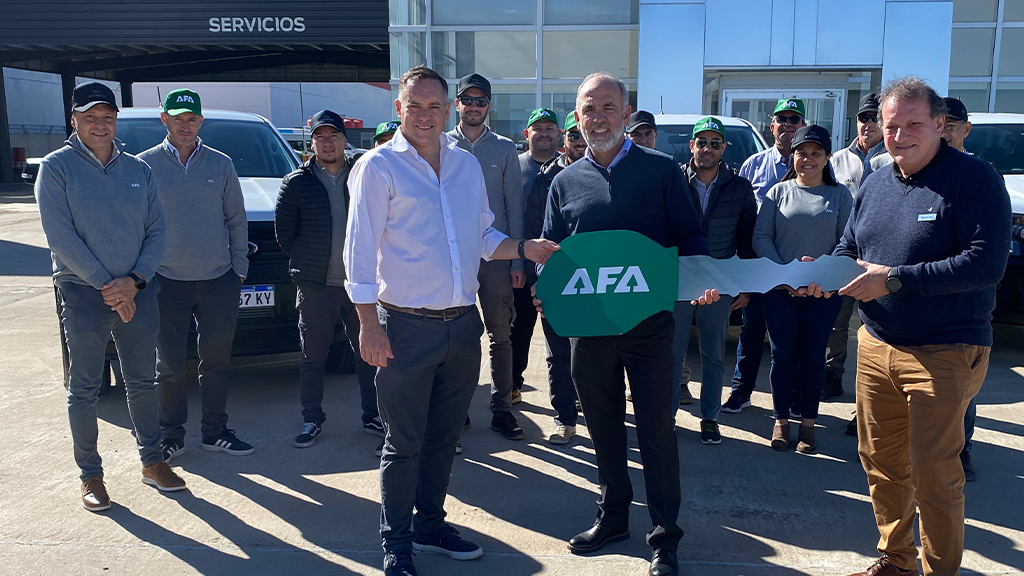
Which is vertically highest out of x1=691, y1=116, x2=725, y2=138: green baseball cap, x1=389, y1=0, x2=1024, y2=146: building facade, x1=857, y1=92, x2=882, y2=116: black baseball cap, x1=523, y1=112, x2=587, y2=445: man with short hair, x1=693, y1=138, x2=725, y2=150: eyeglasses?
x1=389, y1=0, x2=1024, y2=146: building facade

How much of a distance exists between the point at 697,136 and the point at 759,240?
770 mm

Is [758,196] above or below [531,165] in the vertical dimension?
below

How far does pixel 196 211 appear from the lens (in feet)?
14.5

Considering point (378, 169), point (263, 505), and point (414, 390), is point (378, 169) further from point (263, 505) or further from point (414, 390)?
point (263, 505)

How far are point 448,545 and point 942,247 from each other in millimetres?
2368

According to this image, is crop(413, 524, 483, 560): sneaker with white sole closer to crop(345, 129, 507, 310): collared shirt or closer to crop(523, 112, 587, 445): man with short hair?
crop(345, 129, 507, 310): collared shirt

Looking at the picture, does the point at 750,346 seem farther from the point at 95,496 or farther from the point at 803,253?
the point at 95,496

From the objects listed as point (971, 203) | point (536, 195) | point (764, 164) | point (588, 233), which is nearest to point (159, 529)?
point (588, 233)

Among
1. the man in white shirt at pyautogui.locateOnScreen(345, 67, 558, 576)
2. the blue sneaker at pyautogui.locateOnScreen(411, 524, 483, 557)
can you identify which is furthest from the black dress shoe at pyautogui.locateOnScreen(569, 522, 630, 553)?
the man in white shirt at pyautogui.locateOnScreen(345, 67, 558, 576)

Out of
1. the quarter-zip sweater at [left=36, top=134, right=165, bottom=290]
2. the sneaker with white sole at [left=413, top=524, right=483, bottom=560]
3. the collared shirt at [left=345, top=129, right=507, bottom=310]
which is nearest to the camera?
the collared shirt at [left=345, top=129, right=507, bottom=310]

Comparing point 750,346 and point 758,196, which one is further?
point 758,196

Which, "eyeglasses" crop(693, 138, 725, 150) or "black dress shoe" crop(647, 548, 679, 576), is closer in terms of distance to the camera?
"black dress shoe" crop(647, 548, 679, 576)

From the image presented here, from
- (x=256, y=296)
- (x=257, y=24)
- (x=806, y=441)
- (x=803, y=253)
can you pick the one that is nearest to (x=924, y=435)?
(x=806, y=441)

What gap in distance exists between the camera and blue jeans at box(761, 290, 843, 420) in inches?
179
